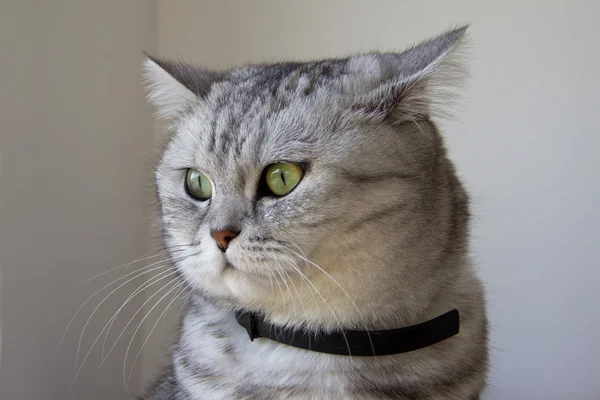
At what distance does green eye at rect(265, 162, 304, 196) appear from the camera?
0.73m

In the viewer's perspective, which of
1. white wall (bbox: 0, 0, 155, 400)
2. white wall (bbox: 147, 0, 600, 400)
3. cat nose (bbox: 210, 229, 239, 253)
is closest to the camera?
cat nose (bbox: 210, 229, 239, 253)

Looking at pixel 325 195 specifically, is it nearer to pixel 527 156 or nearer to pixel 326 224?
pixel 326 224

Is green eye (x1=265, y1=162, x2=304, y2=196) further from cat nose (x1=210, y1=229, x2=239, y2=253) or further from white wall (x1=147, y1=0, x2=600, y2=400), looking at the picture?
white wall (x1=147, y1=0, x2=600, y2=400)

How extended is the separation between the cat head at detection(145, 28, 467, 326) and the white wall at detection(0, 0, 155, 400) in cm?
44

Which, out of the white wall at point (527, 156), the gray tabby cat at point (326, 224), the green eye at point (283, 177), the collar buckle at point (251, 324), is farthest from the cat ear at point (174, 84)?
the white wall at point (527, 156)

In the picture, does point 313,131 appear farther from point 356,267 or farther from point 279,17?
point 279,17

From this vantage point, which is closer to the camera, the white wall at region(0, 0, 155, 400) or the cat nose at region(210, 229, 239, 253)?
the cat nose at region(210, 229, 239, 253)

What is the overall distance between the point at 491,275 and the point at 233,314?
33.1 inches

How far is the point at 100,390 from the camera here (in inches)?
54.3

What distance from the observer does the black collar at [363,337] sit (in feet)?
2.45

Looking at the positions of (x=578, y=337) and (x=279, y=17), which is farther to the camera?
(x=279, y=17)

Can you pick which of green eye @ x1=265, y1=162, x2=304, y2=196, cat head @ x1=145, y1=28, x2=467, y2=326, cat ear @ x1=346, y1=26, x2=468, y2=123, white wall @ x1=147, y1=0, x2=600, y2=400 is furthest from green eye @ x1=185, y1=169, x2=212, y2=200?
white wall @ x1=147, y1=0, x2=600, y2=400

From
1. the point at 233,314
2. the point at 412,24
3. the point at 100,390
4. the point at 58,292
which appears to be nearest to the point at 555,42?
the point at 412,24

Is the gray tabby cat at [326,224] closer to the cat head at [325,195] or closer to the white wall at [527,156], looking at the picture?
the cat head at [325,195]
